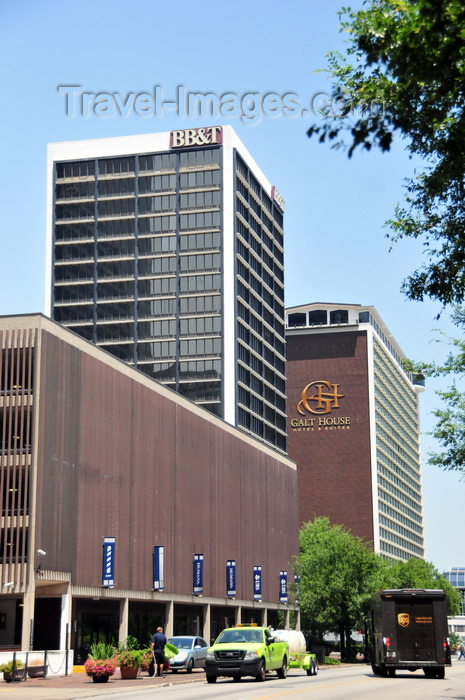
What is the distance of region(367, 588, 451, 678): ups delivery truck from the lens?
130 ft

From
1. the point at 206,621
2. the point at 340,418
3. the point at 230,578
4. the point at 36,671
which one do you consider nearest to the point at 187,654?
the point at 36,671

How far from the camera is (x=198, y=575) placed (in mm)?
77812

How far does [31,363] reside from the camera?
55438 millimetres

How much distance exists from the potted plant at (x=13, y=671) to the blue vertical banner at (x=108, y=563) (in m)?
20.2

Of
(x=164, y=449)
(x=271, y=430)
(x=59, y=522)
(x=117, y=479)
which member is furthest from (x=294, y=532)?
(x=59, y=522)

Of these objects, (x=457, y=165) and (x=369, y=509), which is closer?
(x=457, y=165)

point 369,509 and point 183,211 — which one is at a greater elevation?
point 183,211

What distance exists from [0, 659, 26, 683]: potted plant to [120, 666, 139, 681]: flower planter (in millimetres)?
3923

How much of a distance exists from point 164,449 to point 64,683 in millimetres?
34564

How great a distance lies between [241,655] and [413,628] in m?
7.94

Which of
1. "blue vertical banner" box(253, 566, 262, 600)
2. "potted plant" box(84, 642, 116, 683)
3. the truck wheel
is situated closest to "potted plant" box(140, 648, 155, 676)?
"potted plant" box(84, 642, 116, 683)

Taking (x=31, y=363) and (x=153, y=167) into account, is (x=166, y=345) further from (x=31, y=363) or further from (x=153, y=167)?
(x=31, y=363)

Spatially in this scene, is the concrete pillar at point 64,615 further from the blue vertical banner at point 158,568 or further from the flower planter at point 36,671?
the blue vertical banner at point 158,568

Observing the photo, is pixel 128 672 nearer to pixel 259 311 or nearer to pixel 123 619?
pixel 123 619
